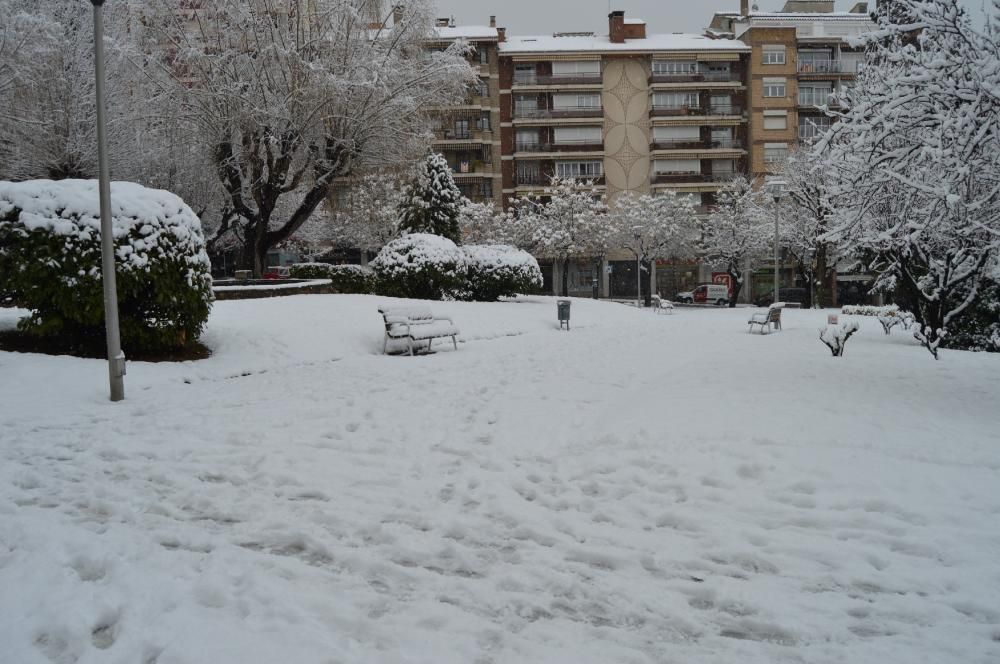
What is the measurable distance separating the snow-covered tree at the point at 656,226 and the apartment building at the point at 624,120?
9.04 m

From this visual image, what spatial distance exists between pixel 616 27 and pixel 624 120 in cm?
724

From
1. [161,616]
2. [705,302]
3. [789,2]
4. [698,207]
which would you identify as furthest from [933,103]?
[789,2]

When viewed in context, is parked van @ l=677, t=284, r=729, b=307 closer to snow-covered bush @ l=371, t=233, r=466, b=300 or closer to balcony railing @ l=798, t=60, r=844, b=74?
balcony railing @ l=798, t=60, r=844, b=74

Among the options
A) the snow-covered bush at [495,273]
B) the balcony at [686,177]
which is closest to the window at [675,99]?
the balcony at [686,177]

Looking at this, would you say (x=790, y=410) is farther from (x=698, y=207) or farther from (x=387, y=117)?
(x=698, y=207)

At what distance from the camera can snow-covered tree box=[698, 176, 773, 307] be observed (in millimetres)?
41875

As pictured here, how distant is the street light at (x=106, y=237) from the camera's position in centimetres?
839

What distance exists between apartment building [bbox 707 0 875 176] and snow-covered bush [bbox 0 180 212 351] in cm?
5023

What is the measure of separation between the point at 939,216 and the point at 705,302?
39994 millimetres

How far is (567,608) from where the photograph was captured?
3.52 meters

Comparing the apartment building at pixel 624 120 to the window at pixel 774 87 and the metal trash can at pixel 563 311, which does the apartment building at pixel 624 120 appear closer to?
the window at pixel 774 87

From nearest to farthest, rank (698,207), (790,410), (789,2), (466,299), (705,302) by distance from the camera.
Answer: (790,410) < (466,299) < (705,302) < (698,207) < (789,2)

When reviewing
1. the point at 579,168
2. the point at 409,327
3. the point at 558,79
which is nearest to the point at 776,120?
the point at 579,168

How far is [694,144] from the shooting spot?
54969 millimetres
